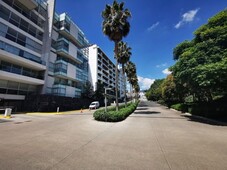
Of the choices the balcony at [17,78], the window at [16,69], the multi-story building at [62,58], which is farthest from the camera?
the multi-story building at [62,58]

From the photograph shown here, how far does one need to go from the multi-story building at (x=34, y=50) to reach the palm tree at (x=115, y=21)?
15778 millimetres

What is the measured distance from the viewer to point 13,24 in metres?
24.0

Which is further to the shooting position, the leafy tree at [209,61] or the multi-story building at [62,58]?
the multi-story building at [62,58]

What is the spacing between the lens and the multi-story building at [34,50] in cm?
2259

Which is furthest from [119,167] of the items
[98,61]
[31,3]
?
[98,61]

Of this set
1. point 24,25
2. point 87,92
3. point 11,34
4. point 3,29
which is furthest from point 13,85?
point 87,92

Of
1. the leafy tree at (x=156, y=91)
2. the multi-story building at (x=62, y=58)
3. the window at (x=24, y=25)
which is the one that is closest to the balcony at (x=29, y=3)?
the window at (x=24, y=25)

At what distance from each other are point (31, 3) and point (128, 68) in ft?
85.5

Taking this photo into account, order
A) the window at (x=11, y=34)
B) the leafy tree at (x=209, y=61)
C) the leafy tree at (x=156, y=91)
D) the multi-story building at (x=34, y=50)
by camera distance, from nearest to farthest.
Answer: the leafy tree at (x=209, y=61), the multi-story building at (x=34, y=50), the window at (x=11, y=34), the leafy tree at (x=156, y=91)

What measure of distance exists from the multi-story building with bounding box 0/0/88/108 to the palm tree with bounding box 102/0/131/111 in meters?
15.8

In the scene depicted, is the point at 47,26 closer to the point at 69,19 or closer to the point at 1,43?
the point at 69,19

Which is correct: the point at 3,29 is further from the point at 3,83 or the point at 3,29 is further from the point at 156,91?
the point at 156,91

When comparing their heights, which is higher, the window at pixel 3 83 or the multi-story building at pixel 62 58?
the multi-story building at pixel 62 58

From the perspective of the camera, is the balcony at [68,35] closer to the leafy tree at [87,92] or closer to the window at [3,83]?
the leafy tree at [87,92]
